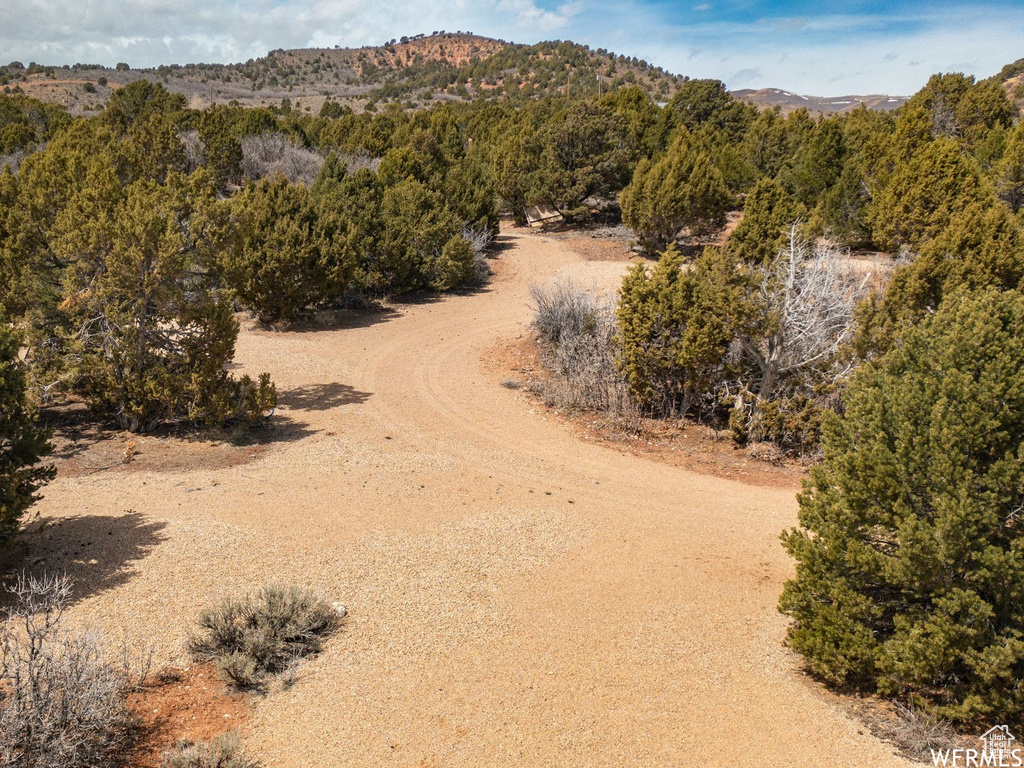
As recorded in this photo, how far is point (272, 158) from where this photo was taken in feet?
110

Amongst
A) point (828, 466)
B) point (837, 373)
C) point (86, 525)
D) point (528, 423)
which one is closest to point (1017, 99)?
point (837, 373)

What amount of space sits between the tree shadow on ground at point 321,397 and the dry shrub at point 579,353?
3655mm

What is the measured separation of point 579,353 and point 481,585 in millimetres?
7604

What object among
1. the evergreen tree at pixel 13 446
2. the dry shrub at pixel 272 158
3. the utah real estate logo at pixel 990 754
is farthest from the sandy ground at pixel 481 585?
the dry shrub at pixel 272 158

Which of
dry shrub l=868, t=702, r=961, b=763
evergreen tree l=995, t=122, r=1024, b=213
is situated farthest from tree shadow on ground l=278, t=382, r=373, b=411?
evergreen tree l=995, t=122, r=1024, b=213

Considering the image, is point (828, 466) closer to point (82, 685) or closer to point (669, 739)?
point (669, 739)

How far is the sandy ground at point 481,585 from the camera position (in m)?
4.70

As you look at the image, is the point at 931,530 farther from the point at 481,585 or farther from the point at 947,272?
the point at 947,272

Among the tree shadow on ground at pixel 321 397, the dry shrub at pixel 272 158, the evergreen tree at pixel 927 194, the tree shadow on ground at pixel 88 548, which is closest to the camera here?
the tree shadow on ground at pixel 88 548

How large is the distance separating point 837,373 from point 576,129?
2164cm

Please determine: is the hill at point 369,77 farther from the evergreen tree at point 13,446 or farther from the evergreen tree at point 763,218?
the evergreen tree at point 13,446

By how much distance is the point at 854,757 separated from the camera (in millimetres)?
4523

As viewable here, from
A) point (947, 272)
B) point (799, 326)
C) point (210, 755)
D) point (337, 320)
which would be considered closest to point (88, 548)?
point (210, 755)

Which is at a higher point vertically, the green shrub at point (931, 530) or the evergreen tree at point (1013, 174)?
the evergreen tree at point (1013, 174)
